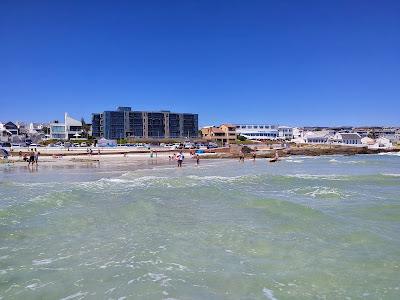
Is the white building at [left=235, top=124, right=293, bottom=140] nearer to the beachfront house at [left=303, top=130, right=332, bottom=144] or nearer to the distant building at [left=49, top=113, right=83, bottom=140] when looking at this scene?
the beachfront house at [left=303, top=130, right=332, bottom=144]

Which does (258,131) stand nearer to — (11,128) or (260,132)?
(260,132)

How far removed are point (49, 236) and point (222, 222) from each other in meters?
5.24

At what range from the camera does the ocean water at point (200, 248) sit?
6.89 meters

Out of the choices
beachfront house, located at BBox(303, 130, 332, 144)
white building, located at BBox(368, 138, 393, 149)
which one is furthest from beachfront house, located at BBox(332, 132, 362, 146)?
beachfront house, located at BBox(303, 130, 332, 144)

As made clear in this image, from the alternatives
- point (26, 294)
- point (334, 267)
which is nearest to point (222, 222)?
point (334, 267)

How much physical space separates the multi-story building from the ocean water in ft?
370

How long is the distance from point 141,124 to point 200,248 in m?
125

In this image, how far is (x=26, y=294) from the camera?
261 inches

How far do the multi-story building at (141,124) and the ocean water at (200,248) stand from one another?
11290 centimetres

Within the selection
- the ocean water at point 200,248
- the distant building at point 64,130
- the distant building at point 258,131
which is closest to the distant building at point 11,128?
the distant building at point 64,130

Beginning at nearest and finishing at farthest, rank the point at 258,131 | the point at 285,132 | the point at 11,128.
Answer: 1. the point at 11,128
2. the point at 258,131
3. the point at 285,132

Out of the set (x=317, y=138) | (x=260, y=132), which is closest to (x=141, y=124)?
(x=260, y=132)

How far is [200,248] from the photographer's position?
30.5 ft

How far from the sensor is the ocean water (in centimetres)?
689
